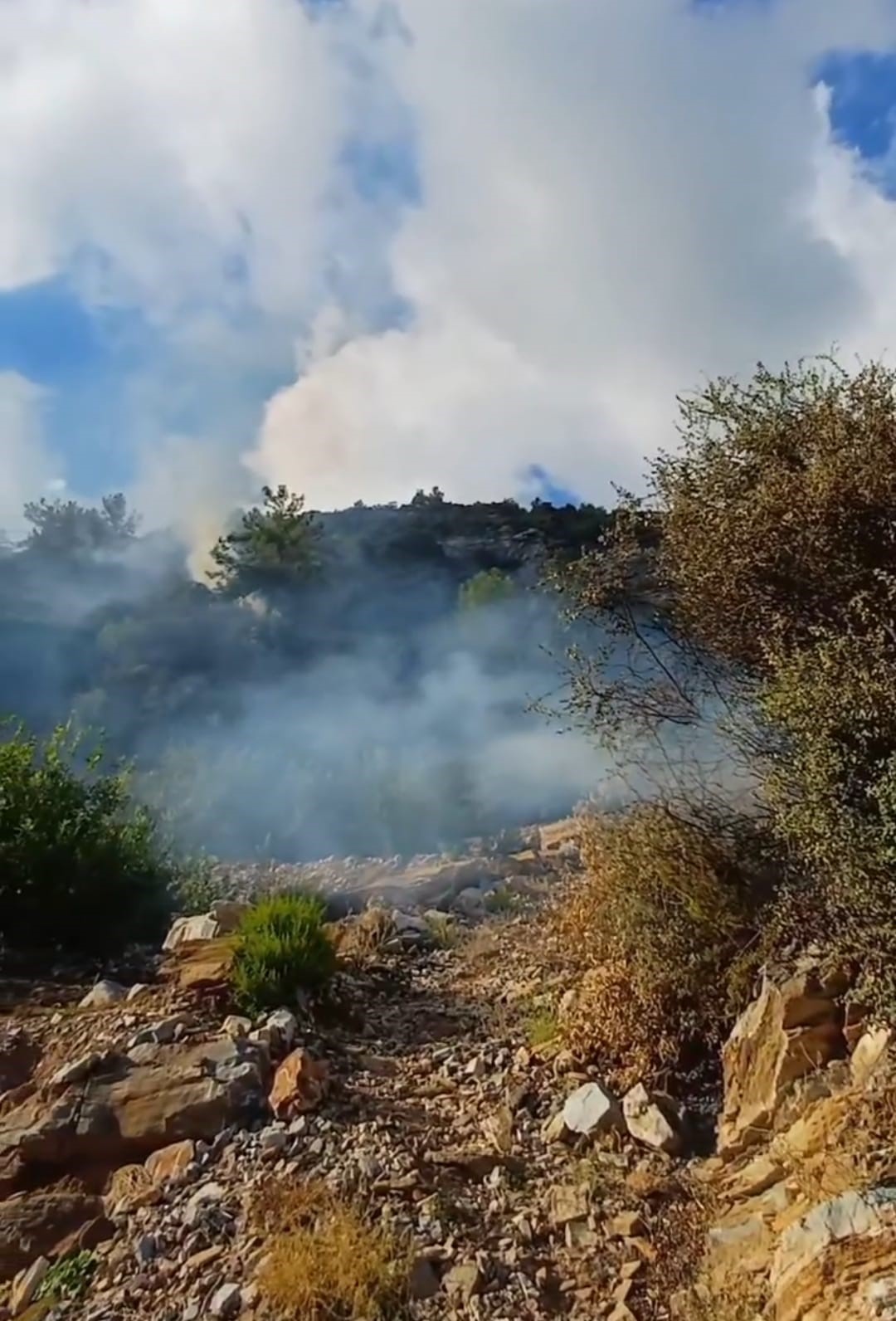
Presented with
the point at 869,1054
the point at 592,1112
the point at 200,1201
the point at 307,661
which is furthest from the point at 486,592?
the point at 869,1054

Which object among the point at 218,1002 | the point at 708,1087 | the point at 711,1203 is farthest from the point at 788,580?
the point at 218,1002

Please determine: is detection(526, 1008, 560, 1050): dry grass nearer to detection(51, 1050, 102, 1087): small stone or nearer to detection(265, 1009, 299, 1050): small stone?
detection(265, 1009, 299, 1050): small stone

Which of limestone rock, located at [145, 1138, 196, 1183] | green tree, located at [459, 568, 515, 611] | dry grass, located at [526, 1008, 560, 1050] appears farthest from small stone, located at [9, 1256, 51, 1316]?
green tree, located at [459, 568, 515, 611]

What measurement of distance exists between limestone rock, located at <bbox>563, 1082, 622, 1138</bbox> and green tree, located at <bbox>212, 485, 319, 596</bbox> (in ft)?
52.2

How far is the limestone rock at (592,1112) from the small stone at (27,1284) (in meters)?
1.68

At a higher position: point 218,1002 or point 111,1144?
point 218,1002

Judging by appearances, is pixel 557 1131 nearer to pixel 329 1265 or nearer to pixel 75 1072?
pixel 329 1265

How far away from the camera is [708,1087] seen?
389 centimetres

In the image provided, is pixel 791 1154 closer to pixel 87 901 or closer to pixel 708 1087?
pixel 708 1087

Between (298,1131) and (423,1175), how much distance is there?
0.49 metres

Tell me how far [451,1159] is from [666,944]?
102 centimetres

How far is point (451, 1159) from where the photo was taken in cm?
366

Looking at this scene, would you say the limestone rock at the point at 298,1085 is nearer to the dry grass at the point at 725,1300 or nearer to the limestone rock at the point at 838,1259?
the dry grass at the point at 725,1300

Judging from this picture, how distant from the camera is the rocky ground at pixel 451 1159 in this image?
2932 millimetres
